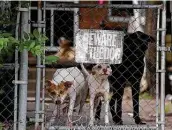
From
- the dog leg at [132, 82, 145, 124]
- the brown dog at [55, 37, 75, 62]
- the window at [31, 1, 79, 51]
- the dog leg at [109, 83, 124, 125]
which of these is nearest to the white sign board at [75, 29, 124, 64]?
the window at [31, 1, 79, 51]

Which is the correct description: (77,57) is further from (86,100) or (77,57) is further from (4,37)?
(86,100)

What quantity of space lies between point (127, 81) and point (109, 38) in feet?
5.15

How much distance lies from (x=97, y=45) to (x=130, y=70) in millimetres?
1452

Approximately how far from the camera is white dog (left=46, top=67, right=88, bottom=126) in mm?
5820

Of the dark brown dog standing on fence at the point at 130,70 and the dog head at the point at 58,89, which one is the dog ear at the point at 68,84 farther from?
the dark brown dog standing on fence at the point at 130,70

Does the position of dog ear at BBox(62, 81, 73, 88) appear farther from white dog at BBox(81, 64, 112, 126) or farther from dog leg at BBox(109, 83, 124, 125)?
dog leg at BBox(109, 83, 124, 125)

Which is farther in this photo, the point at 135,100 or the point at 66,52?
the point at 66,52

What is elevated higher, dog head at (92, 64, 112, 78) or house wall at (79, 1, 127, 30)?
house wall at (79, 1, 127, 30)

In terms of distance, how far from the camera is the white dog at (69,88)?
5.82 m

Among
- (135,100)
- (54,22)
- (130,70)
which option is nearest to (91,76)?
(130,70)

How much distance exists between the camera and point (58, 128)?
5.54 metres

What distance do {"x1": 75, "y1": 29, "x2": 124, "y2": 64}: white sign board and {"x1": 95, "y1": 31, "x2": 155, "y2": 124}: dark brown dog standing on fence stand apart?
3.37ft

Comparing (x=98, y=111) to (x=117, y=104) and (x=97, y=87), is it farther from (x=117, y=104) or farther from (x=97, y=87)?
(x=97, y=87)

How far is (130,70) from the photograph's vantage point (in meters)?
6.59
